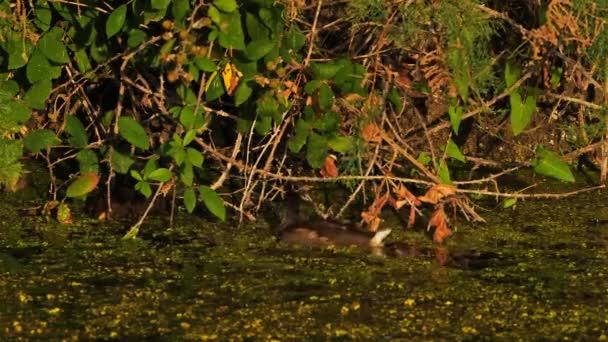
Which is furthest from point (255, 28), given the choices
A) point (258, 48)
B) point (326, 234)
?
point (326, 234)

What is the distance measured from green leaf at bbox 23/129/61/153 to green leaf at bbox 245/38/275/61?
0.96m

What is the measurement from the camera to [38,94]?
18.0 ft

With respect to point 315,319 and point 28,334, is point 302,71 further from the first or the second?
point 28,334

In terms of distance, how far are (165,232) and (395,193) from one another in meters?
0.91

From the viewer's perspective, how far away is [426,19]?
5.27 meters

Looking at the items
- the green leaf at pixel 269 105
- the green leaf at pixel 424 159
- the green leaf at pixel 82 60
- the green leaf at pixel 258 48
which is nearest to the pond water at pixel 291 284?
the green leaf at pixel 424 159

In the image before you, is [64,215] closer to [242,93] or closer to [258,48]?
[242,93]

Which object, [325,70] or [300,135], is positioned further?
[300,135]

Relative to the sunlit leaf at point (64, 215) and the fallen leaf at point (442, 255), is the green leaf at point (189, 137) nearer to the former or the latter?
the sunlit leaf at point (64, 215)

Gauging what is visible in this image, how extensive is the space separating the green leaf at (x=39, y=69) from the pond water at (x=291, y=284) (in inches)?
21.9

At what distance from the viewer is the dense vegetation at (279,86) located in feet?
16.8

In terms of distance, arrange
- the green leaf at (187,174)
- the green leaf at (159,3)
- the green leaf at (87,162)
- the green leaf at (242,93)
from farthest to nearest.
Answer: the green leaf at (87,162) < the green leaf at (187,174) < the green leaf at (242,93) < the green leaf at (159,3)

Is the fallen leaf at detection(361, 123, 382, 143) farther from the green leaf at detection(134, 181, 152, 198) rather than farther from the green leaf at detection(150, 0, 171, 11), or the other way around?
the green leaf at detection(150, 0, 171, 11)

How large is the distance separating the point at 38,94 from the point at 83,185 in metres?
0.38
